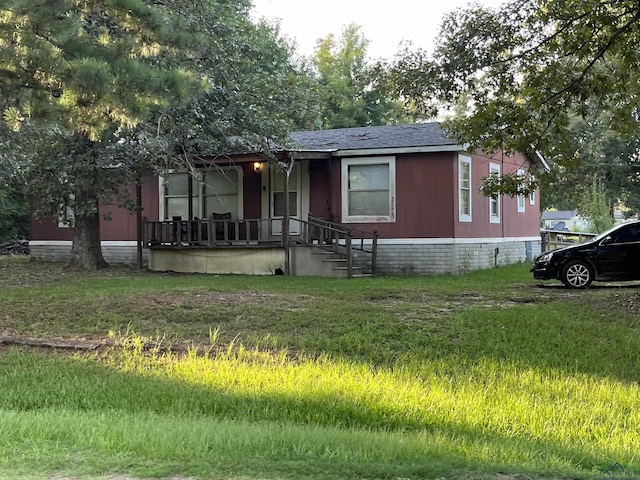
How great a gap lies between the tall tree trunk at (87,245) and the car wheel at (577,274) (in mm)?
11702

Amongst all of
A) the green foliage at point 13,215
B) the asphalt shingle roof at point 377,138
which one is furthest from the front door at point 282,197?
the green foliage at point 13,215

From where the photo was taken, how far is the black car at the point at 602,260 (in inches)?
523

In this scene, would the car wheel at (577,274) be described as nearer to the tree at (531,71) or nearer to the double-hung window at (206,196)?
the tree at (531,71)

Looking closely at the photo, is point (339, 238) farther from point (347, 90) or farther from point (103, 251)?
point (347, 90)

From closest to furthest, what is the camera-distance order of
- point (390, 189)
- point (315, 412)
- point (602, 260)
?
point (315, 412), point (602, 260), point (390, 189)

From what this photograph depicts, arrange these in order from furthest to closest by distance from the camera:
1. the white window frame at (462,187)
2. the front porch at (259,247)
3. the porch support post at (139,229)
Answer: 1. the porch support post at (139,229)
2. the white window frame at (462,187)
3. the front porch at (259,247)

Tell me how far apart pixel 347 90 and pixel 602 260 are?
2894 cm

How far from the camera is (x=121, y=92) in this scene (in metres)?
7.67

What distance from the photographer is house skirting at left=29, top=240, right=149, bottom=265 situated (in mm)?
20609

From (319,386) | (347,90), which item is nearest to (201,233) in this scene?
(319,386)

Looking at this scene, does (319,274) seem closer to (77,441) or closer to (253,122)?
(253,122)

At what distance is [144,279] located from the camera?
48.9ft

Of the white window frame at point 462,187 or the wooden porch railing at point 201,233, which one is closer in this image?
the white window frame at point 462,187

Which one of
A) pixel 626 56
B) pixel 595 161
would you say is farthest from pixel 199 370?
pixel 595 161
